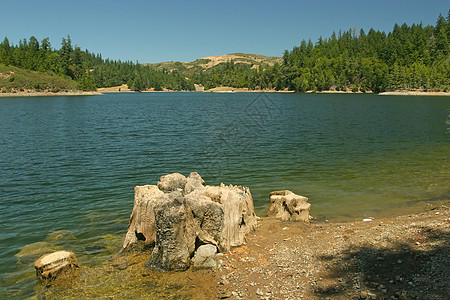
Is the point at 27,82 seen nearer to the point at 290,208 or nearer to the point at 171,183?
the point at 171,183

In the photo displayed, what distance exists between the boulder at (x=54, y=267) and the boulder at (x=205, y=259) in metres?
4.15

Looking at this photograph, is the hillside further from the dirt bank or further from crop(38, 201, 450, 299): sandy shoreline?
the dirt bank

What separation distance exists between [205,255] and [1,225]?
34.7 feet

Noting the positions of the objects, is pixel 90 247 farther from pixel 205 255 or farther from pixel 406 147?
pixel 406 147

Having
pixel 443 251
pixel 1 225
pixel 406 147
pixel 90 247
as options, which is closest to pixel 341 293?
pixel 443 251

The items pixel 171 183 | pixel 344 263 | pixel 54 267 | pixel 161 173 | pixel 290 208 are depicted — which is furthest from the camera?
pixel 161 173

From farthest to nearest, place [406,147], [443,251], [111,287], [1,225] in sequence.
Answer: [406,147] < [1,225] < [111,287] < [443,251]

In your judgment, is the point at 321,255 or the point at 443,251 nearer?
the point at 443,251

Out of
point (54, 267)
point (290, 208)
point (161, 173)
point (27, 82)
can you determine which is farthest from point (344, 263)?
point (27, 82)

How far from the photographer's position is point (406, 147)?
3391 cm

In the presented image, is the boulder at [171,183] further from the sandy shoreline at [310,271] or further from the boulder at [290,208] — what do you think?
the boulder at [290,208]

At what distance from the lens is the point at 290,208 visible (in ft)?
48.2

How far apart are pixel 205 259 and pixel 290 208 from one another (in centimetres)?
554

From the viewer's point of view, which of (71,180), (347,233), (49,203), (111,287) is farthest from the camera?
(71,180)
